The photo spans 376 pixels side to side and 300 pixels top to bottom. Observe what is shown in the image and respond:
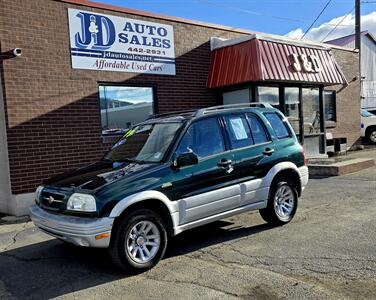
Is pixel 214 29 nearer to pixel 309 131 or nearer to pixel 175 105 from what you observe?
pixel 175 105

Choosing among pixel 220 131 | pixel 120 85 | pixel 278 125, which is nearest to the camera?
pixel 220 131

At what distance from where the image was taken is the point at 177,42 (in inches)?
446

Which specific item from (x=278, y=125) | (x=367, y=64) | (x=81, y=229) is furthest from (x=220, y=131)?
(x=367, y=64)

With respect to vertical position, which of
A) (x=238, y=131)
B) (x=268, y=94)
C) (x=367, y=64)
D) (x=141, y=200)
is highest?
(x=367, y=64)

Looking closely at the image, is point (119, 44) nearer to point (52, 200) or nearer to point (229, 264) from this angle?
point (52, 200)

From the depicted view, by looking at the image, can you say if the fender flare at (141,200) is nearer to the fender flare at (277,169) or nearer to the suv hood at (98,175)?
the suv hood at (98,175)

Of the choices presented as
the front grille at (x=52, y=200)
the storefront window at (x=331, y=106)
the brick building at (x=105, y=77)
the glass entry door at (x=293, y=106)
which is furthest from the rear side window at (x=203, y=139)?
the storefront window at (x=331, y=106)

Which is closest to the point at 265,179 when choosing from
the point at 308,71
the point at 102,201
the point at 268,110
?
the point at 268,110

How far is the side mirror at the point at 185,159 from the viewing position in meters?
5.16

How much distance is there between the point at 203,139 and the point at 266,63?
6.12 meters

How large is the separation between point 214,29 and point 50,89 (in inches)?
221

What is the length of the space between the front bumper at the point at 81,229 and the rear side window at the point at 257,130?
2.73m

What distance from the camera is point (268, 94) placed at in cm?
1237

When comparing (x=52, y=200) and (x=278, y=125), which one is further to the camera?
(x=278, y=125)
